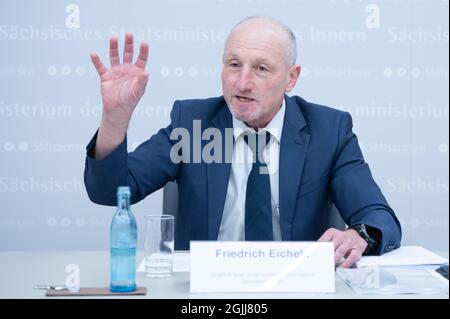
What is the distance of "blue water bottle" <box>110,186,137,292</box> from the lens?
1563mm

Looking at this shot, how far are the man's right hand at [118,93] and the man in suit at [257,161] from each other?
0.88 ft

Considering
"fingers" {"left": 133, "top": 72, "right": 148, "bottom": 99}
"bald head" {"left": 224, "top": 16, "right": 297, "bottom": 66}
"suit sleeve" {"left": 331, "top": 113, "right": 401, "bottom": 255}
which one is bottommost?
"suit sleeve" {"left": 331, "top": 113, "right": 401, "bottom": 255}

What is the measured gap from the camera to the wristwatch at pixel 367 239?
79.3 inches

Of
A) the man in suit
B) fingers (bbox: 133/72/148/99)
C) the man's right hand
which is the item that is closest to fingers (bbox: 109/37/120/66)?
the man's right hand

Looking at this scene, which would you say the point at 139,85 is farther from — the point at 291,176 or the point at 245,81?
the point at 291,176

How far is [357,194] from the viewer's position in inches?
92.7

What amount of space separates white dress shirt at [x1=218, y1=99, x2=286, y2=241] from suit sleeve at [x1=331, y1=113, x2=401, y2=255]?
234 millimetres

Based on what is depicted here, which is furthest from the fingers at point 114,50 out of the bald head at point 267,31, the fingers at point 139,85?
the bald head at point 267,31

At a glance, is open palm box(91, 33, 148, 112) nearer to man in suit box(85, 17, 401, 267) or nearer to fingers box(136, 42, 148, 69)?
fingers box(136, 42, 148, 69)

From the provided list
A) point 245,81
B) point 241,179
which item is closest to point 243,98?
point 245,81

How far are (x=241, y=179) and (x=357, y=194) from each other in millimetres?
412

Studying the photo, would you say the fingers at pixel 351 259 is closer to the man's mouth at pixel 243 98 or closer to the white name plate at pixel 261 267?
the white name plate at pixel 261 267

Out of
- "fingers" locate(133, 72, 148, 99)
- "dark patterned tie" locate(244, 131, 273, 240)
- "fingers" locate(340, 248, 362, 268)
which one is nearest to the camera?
"fingers" locate(340, 248, 362, 268)
